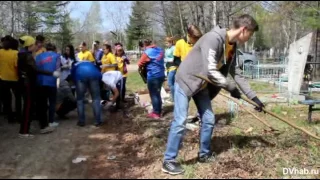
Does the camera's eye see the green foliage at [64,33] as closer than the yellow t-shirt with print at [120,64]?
No

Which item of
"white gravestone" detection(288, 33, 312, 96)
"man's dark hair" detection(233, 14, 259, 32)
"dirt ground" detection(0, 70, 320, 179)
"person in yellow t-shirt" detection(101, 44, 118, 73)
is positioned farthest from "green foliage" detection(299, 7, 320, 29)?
"man's dark hair" detection(233, 14, 259, 32)

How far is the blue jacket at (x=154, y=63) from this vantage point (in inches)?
289

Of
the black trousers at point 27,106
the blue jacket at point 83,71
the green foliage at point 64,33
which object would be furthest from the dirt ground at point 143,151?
the green foliage at point 64,33

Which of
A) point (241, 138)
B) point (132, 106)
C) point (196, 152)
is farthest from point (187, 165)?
point (132, 106)

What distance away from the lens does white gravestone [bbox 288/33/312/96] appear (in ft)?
30.9

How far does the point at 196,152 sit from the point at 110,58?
4.49 metres

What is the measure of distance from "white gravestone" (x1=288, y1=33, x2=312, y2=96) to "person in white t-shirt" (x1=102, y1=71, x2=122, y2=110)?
4262mm

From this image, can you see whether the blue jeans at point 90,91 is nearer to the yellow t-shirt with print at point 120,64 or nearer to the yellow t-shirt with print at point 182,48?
the yellow t-shirt with print at point 182,48

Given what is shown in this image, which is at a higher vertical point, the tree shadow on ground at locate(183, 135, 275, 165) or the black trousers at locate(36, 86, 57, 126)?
the black trousers at locate(36, 86, 57, 126)

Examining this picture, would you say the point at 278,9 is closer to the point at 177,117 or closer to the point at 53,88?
the point at 53,88

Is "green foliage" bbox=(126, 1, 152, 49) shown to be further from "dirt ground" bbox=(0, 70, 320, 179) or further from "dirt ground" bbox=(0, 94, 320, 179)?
"dirt ground" bbox=(0, 94, 320, 179)

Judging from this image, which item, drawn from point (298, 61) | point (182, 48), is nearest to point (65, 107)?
point (182, 48)

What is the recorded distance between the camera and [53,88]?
6641mm

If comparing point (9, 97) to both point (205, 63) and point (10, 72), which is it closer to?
point (10, 72)
